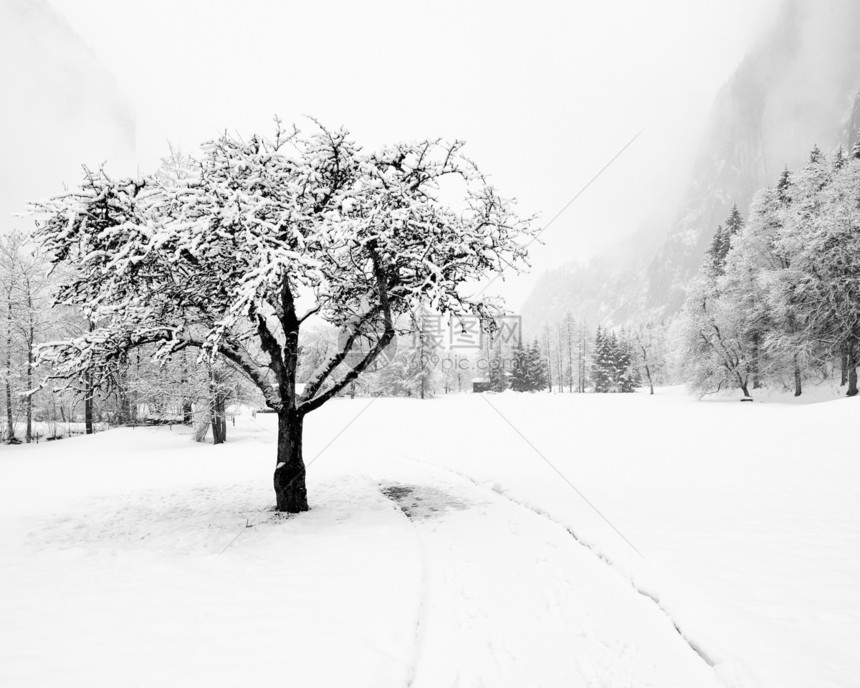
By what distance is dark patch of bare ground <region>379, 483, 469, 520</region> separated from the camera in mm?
8922

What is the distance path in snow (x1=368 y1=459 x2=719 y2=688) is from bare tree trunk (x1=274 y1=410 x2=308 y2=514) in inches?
118

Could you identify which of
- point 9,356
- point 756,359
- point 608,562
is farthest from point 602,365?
point 9,356

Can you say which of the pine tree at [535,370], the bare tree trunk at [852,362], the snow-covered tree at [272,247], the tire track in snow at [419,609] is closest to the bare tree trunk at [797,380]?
the bare tree trunk at [852,362]

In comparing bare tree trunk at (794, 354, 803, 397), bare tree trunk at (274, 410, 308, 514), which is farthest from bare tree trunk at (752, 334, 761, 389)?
bare tree trunk at (274, 410, 308, 514)

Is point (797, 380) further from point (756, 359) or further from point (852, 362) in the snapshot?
point (852, 362)

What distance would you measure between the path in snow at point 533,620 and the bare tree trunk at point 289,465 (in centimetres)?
299

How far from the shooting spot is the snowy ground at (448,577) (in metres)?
3.78

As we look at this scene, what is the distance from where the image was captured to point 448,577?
567 centimetres

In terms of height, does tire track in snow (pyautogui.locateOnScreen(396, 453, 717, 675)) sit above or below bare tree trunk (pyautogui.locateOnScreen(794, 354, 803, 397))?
below

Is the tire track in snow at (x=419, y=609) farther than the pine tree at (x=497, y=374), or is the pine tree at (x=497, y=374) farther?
the pine tree at (x=497, y=374)

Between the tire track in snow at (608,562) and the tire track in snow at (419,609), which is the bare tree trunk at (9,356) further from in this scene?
the tire track in snow at (419,609)

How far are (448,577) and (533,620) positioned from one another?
4.59ft

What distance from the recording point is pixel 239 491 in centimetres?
1116

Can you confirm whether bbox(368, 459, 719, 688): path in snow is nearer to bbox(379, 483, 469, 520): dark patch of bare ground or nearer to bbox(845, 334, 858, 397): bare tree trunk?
bbox(379, 483, 469, 520): dark patch of bare ground
